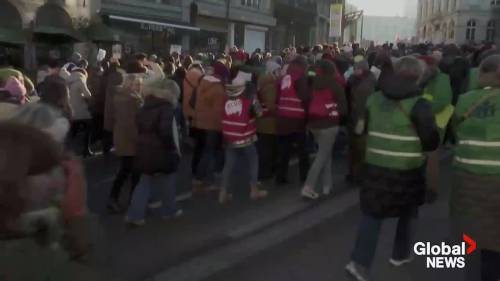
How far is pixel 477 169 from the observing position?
4020 mm

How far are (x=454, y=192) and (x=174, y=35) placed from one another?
1065 inches

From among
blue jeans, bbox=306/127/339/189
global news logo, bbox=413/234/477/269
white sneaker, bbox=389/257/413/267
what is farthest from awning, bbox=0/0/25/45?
white sneaker, bbox=389/257/413/267

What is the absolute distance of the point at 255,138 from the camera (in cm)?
748

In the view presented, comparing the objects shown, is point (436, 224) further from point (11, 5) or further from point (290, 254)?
point (11, 5)

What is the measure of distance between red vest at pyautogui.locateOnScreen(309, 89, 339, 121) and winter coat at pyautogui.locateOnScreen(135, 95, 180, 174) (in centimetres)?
193

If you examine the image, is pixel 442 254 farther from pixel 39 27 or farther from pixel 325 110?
pixel 39 27

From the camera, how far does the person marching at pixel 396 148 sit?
15.0 ft

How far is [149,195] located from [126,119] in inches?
36.0

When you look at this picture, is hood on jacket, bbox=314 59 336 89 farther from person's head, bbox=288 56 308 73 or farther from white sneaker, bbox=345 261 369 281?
white sneaker, bbox=345 261 369 281

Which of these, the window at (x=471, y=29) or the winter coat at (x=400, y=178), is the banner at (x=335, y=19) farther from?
the window at (x=471, y=29)

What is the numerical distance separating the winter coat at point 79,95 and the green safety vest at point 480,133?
6.68 meters

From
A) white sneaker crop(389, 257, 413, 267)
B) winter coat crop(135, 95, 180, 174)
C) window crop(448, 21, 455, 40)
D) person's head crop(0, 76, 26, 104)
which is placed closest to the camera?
white sneaker crop(389, 257, 413, 267)

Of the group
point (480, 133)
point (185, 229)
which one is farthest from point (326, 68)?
point (480, 133)

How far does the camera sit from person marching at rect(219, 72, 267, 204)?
23.7 feet
